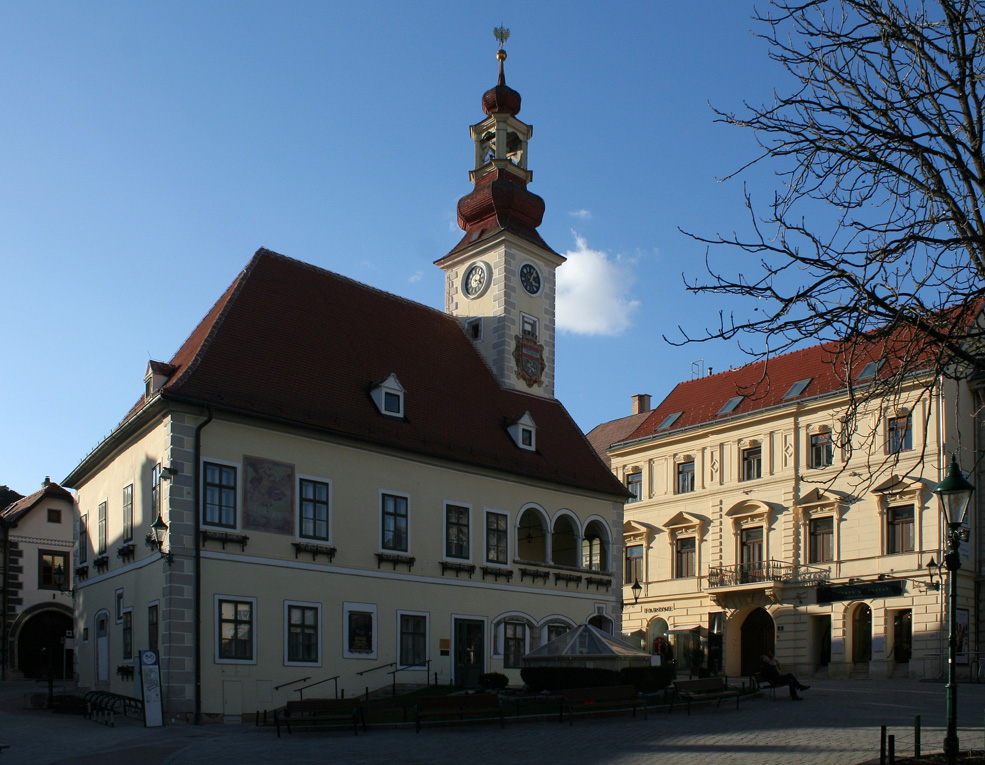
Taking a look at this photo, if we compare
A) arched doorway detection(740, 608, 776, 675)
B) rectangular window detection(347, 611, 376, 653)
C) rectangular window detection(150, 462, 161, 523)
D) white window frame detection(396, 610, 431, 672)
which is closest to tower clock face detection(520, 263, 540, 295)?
white window frame detection(396, 610, 431, 672)

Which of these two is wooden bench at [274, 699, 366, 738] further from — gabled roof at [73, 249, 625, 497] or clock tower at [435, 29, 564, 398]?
clock tower at [435, 29, 564, 398]

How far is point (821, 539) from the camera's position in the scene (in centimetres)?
4075

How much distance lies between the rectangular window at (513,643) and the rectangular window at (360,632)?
4973 mm

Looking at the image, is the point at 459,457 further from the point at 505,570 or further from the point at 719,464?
the point at 719,464

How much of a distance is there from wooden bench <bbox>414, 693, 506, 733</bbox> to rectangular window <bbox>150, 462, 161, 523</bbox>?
888 cm

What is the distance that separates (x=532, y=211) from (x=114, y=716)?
22.3 m

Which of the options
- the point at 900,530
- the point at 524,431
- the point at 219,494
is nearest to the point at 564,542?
the point at 524,431

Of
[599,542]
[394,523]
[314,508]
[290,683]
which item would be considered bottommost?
[290,683]

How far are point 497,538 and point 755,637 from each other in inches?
643

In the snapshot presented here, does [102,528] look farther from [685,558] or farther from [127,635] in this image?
[685,558]

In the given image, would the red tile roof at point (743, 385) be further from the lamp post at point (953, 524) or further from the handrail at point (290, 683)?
the lamp post at point (953, 524)

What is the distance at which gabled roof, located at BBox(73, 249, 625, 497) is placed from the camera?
1059 inches

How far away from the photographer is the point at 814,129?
11820 mm

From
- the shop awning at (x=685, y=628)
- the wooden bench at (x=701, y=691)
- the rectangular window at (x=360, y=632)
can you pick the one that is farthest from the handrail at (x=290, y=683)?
the shop awning at (x=685, y=628)
